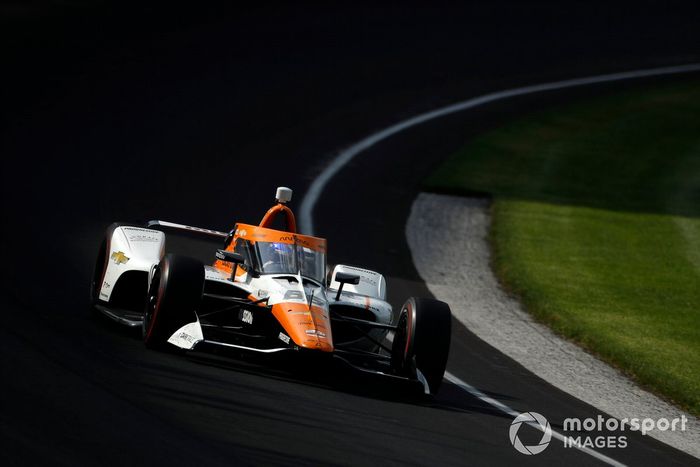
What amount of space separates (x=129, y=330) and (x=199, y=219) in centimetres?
575

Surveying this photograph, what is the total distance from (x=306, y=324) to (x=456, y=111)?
18.0m

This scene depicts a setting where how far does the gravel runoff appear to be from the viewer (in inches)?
478

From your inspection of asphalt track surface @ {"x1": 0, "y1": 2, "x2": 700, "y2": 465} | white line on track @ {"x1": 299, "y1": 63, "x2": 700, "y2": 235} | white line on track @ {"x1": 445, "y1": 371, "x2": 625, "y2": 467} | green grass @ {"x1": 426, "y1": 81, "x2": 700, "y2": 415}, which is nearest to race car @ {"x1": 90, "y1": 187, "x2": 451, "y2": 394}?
asphalt track surface @ {"x1": 0, "y1": 2, "x2": 700, "y2": 465}

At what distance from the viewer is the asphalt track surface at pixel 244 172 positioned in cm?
894

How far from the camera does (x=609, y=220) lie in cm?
2075

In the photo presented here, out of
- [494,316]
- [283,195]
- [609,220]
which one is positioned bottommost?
[494,316]

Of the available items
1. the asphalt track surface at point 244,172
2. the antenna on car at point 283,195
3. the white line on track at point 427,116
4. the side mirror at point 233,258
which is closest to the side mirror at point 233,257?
the side mirror at point 233,258

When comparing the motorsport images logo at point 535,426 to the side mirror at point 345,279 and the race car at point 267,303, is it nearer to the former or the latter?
the race car at point 267,303

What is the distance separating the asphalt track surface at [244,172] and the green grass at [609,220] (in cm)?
126

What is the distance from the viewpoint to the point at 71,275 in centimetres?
1335

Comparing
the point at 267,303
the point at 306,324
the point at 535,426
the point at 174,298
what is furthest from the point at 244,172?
the point at 535,426

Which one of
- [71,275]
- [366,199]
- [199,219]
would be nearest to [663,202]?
[366,199]

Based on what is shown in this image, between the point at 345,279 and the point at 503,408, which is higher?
the point at 345,279

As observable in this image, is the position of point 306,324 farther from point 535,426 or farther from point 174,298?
point 535,426
